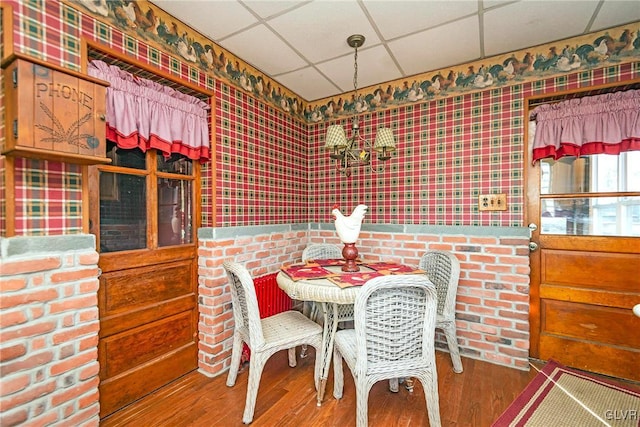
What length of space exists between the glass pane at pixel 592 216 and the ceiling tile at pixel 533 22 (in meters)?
1.28

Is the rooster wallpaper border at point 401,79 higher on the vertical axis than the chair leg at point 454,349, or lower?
higher

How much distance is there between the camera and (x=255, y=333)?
189 centimetres

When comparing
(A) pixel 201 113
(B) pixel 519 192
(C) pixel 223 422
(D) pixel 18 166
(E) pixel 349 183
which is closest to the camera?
(D) pixel 18 166

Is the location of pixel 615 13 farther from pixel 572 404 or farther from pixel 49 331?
pixel 49 331

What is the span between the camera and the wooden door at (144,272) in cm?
194

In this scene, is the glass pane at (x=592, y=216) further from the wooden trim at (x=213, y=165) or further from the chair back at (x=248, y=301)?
the wooden trim at (x=213, y=165)

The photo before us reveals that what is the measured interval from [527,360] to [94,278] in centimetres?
318

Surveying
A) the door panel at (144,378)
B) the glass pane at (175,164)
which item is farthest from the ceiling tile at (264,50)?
the door panel at (144,378)

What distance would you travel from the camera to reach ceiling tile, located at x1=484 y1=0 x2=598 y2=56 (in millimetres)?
1954

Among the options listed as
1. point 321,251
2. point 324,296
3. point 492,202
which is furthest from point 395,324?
point 492,202

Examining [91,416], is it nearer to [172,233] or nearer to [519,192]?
[172,233]

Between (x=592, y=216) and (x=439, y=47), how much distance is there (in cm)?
183

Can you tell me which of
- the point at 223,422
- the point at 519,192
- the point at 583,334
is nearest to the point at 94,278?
the point at 223,422

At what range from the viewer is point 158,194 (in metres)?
2.27
